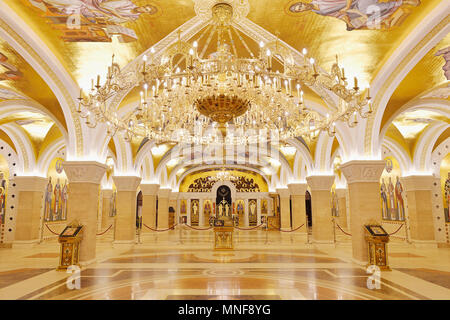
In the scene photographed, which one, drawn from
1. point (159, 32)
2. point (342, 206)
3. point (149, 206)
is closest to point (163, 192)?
point (149, 206)

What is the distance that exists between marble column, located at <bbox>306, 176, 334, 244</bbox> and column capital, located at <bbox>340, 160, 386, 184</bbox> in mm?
4348

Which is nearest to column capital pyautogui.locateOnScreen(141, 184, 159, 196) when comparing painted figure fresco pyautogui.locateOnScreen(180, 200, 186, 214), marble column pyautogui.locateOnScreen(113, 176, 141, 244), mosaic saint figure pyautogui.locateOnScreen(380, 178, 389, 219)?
marble column pyautogui.locateOnScreen(113, 176, 141, 244)

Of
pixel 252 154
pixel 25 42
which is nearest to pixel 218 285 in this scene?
pixel 25 42

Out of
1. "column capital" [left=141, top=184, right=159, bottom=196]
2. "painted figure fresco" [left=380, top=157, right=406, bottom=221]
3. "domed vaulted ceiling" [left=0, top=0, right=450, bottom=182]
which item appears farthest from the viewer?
"column capital" [left=141, top=184, right=159, bottom=196]

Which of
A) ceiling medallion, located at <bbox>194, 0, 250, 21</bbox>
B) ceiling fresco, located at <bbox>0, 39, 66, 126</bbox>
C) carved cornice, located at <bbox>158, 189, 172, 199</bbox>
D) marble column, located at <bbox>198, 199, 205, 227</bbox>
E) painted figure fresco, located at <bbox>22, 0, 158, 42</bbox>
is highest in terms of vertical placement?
ceiling medallion, located at <bbox>194, 0, 250, 21</bbox>

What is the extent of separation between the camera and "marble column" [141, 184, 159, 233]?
1532 cm

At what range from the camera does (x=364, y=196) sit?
7.73 m

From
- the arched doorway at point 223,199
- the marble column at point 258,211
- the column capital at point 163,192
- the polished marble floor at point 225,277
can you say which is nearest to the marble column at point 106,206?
the column capital at point 163,192

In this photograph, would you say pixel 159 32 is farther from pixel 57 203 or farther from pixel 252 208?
pixel 252 208

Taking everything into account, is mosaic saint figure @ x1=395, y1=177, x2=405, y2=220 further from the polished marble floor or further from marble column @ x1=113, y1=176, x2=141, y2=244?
marble column @ x1=113, y1=176, x2=141, y2=244

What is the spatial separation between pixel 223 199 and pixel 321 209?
46.6ft
